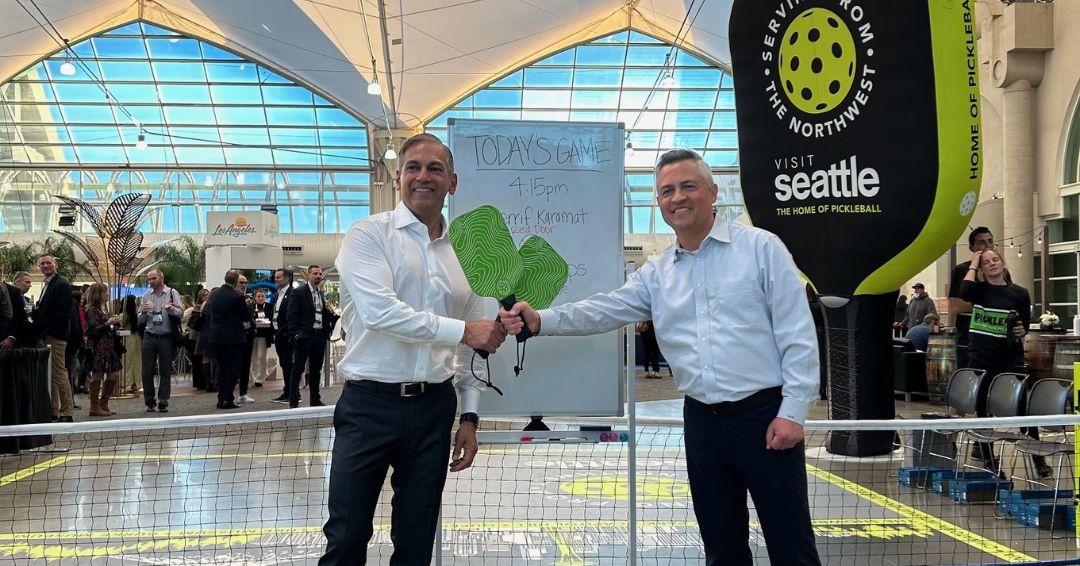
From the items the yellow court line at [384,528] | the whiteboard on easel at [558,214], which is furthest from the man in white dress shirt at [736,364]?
the yellow court line at [384,528]

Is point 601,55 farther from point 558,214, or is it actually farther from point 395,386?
point 395,386

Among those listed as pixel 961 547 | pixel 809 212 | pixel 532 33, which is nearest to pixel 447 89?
pixel 532 33

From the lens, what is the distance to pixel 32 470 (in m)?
7.06

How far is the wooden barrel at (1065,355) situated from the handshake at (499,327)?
367 inches

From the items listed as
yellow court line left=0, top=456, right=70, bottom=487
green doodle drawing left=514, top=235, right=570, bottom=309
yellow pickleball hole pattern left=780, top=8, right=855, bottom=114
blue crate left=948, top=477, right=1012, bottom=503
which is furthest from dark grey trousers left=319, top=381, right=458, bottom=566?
yellow court line left=0, top=456, right=70, bottom=487

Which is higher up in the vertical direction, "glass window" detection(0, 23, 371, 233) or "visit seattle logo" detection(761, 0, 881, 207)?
"glass window" detection(0, 23, 371, 233)

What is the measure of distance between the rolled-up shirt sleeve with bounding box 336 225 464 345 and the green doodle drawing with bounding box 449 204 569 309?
0.45 metres

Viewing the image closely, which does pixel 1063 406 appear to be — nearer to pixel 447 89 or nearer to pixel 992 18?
pixel 992 18

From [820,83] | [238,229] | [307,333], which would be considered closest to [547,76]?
[238,229]

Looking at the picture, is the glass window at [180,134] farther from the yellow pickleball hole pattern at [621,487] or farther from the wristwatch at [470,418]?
the wristwatch at [470,418]

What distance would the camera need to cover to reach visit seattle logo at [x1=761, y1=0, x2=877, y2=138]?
5793 mm

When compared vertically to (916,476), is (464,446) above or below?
above

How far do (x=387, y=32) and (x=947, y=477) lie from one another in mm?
19844

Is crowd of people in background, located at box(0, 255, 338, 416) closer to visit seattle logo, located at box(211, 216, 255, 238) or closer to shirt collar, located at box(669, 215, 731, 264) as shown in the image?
visit seattle logo, located at box(211, 216, 255, 238)
